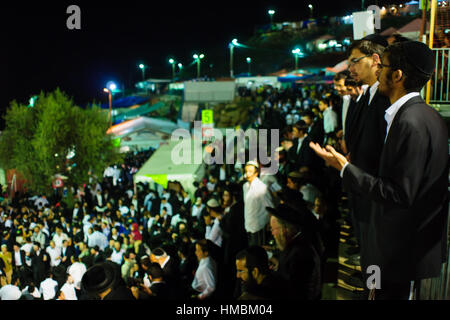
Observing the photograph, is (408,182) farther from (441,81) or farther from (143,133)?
(143,133)

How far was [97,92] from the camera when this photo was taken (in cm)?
13650

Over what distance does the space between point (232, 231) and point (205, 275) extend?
1.00 meters

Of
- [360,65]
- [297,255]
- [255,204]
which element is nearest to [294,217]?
[297,255]

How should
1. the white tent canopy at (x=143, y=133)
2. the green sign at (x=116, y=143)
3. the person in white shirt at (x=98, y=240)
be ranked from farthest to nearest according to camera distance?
1. the white tent canopy at (x=143, y=133)
2. the green sign at (x=116, y=143)
3. the person in white shirt at (x=98, y=240)

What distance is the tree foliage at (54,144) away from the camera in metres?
21.4

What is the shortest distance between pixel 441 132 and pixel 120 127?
971 inches

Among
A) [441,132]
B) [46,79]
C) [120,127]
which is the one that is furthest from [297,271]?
[46,79]

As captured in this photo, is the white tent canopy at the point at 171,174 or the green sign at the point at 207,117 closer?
the white tent canopy at the point at 171,174

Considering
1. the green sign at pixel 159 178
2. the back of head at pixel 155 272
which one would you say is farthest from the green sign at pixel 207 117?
the back of head at pixel 155 272

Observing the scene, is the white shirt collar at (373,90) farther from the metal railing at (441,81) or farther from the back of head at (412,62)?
the metal railing at (441,81)

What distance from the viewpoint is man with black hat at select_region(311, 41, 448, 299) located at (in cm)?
173

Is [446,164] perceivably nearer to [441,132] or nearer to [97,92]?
[441,132]

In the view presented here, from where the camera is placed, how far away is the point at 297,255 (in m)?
3.07

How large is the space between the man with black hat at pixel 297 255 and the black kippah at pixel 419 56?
1726mm
